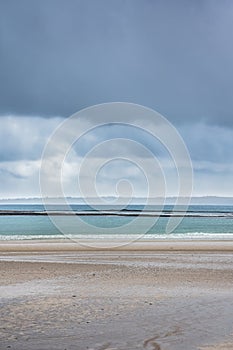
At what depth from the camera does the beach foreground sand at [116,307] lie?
997cm

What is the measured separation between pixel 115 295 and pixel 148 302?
148cm

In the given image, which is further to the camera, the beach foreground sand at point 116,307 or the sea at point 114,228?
the sea at point 114,228

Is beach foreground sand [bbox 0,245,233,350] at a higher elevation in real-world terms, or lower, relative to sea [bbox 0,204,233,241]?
lower

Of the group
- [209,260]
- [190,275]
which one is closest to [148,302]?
[190,275]

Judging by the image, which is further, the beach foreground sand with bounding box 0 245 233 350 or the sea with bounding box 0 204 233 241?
the sea with bounding box 0 204 233 241

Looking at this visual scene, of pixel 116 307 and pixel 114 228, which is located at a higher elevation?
pixel 114 228

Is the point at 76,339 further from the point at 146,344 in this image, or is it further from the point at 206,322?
the point at 206,322

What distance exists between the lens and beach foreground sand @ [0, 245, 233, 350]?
32.7ft

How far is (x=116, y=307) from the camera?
1328 centimetres

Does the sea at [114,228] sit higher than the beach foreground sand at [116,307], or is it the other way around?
the sea at [114,228]

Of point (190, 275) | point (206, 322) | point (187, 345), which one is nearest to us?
point (187, 345)

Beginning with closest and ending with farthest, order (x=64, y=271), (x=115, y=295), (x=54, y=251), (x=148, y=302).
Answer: (x=148, y=302), (x=115, y=295), (x=64, y=271), (x=54, y=251)

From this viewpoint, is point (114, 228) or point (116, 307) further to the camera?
point (114, 228)

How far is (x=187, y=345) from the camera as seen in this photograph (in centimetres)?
962
